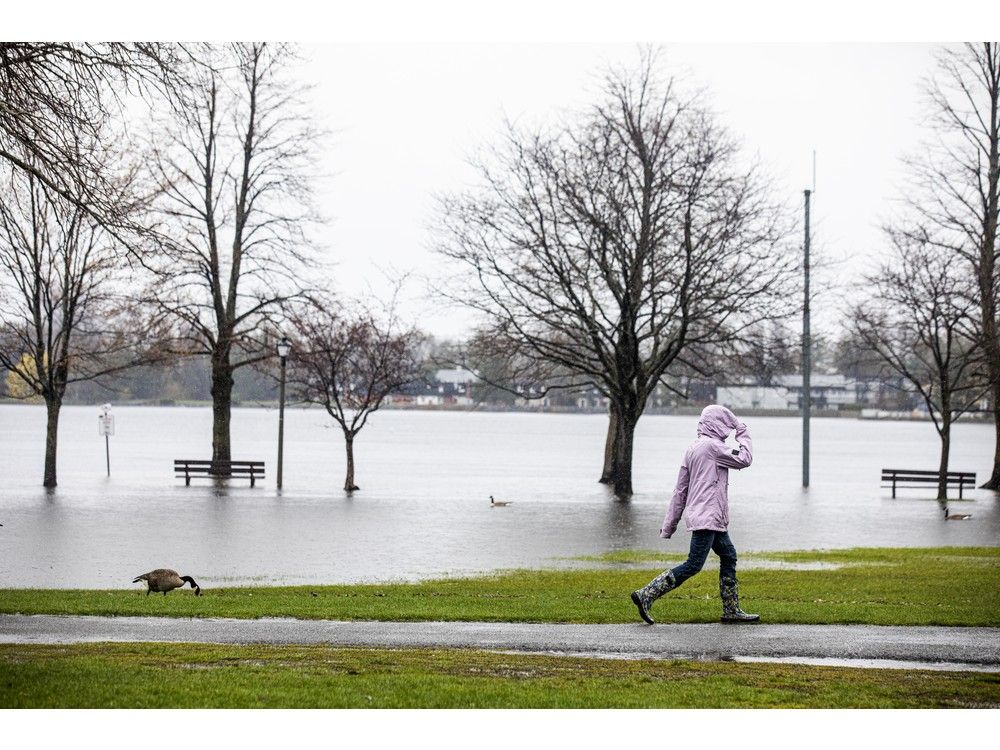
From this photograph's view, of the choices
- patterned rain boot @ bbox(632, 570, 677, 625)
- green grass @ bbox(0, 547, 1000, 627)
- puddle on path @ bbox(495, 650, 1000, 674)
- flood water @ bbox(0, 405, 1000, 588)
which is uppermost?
patterned rain boot @ bbox(632, 570, 677, 625)

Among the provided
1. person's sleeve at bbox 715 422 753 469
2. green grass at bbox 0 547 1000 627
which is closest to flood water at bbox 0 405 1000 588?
green grass at bbox 0 547 1000 627

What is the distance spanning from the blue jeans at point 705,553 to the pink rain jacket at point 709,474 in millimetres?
100

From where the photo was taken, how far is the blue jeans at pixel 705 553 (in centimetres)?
1095

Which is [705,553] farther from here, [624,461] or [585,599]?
[624,461]

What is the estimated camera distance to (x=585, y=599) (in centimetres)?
1348

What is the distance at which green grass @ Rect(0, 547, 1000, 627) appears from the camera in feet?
39.7

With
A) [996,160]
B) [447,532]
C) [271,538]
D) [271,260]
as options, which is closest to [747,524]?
[447,532]

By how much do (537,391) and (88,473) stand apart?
58.8 feet

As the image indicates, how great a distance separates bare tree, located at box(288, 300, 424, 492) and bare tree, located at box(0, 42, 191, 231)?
1055 inches

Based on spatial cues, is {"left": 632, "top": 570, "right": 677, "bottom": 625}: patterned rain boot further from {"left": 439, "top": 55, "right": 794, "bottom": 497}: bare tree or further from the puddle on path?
{"left": 439, "top": 55, "right": 794, "bottom": 497}: bare tree

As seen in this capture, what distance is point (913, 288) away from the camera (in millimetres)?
38438

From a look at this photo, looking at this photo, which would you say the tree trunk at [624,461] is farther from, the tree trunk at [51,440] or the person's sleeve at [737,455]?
the person's sleeve at [737,455]

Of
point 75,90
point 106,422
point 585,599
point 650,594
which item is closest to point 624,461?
point 106,422

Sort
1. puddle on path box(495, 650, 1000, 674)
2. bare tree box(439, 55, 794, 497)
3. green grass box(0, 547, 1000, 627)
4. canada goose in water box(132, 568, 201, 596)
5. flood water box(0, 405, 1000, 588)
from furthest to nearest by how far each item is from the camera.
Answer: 1. bare tree box(439, 55, 794, 497)
2. flood water box(0, 405, 1000, 588)
3. canada goose in water box(132, 568, 201, 596)
4. green grass box(0, 547, 1000, 627)
5. puddle on path box(495, 650, 1000, 674)
